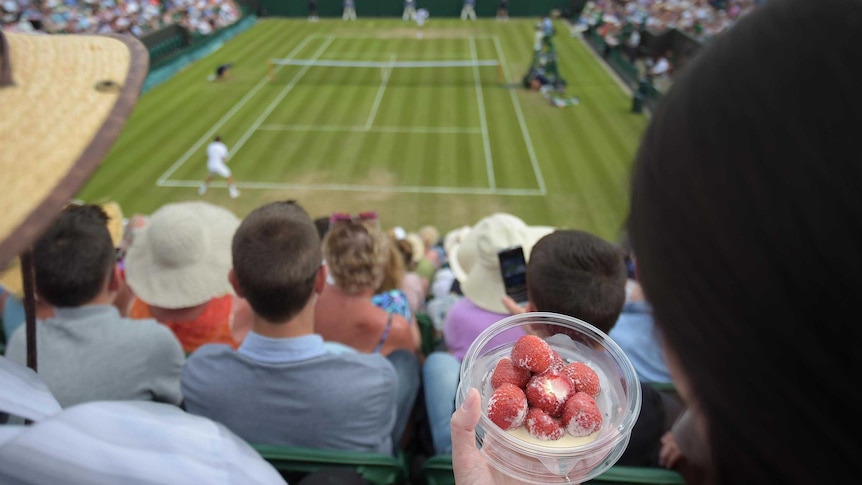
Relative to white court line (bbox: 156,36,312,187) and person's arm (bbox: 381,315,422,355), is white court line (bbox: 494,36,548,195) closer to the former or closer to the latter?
person's arm (bbox: 381,315,422,355)

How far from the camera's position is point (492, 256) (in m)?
3.77

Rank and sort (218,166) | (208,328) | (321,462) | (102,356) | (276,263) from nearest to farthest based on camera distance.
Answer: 1. (321,462)
2. (276,263)
3. (102,356)
4. (208,328)
5. (218,166)

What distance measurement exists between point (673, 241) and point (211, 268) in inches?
147

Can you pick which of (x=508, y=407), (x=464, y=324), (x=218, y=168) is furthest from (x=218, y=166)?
(x=508, y=407)

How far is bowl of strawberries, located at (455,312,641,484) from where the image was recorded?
1468 millimetres

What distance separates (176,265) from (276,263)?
161 cm

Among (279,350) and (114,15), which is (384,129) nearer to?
(279,350)

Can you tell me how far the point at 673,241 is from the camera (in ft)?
2.58

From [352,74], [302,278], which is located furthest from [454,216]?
[352,74]

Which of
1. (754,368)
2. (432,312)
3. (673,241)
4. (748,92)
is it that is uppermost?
(748,92)

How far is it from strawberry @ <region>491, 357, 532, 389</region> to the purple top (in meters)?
1.71

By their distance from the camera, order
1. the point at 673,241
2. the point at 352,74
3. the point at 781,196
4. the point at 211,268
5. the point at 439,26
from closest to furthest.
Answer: the point at 781,196 < the point at 673,241 < the point at 211,268 < the point at 352,74 < the point at 439,26

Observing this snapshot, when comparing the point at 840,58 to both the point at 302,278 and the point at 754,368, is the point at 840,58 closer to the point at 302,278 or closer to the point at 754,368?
the point at 754,368

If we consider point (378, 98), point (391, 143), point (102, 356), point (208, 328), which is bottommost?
point (391, 143)
